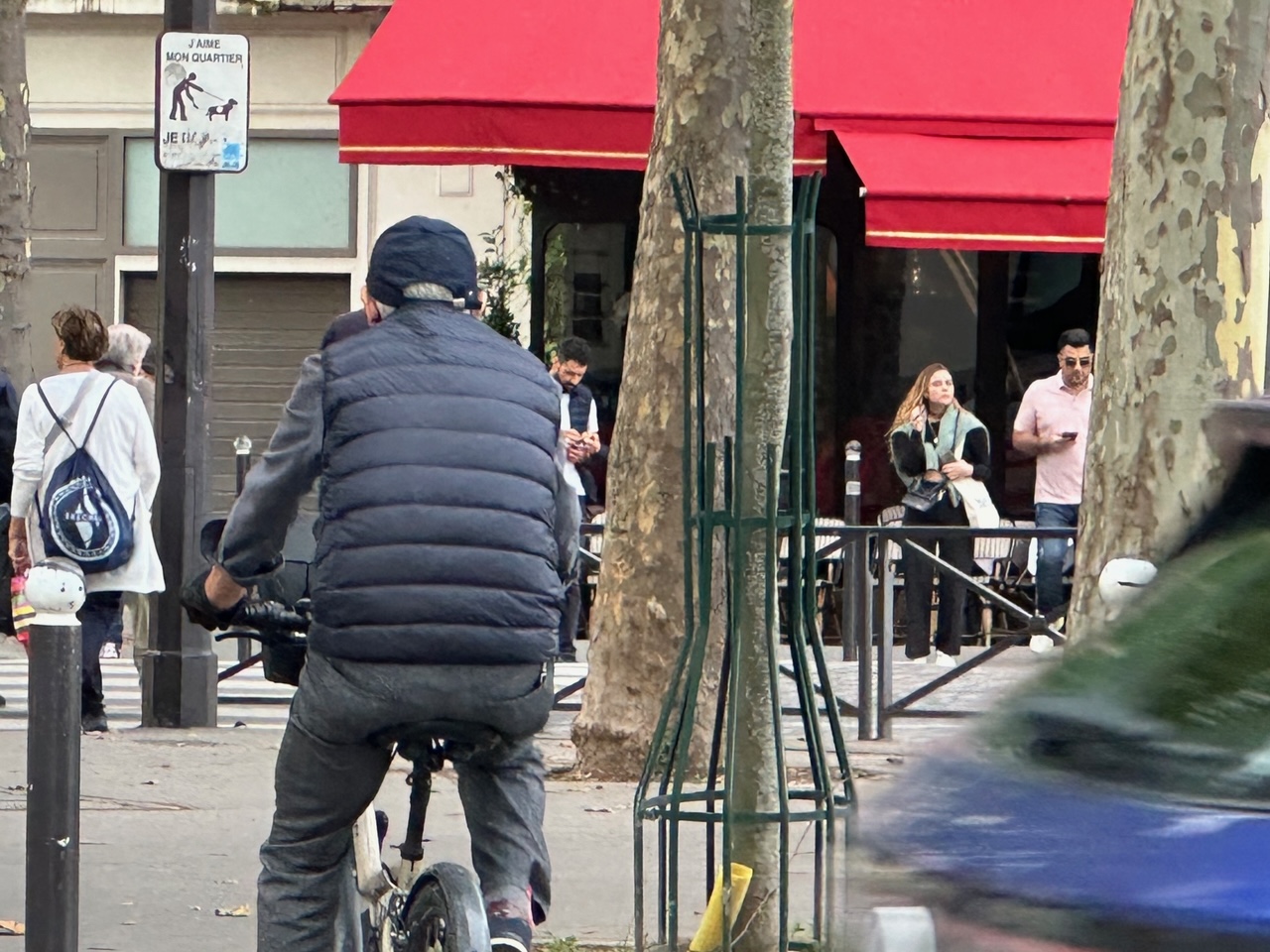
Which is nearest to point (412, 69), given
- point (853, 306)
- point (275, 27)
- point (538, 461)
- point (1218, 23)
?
point (853, 306)

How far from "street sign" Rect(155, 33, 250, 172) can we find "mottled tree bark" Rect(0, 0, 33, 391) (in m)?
4.07

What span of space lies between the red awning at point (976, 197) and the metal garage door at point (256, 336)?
6.52 metres

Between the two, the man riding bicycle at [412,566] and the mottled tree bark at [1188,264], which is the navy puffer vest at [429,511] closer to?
the man riding bicycle at [412,566]

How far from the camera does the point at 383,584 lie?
437 cm

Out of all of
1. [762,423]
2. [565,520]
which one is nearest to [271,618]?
[565,520]

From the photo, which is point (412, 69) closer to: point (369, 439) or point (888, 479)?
point (888, 479)

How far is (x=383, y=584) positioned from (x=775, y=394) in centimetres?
151

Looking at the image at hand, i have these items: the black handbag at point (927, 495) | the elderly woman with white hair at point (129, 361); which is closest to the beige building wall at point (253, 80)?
the black handbag at point (927, 495)

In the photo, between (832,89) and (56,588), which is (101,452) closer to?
(56,588)

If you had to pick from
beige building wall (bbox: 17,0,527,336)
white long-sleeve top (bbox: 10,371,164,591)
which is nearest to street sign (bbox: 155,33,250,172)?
white long-sleeve top (bbox: 10,371,164,591)

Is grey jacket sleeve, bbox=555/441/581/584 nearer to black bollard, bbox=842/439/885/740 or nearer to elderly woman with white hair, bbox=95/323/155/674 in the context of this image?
black bollard, bbox=842/439/885/740

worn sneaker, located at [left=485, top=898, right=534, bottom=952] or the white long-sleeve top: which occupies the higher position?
the white long-sleeve top

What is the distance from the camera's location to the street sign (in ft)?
32.1

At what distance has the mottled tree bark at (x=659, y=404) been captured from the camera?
8.25 metres
